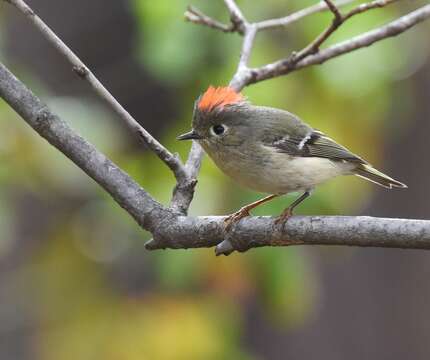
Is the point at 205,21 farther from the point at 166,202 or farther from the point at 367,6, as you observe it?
the point at 166,202

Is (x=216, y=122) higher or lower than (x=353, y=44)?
lower

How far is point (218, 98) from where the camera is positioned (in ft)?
11.2

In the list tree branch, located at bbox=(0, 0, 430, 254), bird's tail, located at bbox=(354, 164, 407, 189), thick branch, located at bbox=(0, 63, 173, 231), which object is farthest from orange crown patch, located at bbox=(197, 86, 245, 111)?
thick branch, located at bbox=(0, 63, 173, 231)

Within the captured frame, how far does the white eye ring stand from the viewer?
3543 millimetres

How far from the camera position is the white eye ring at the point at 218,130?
354 cm

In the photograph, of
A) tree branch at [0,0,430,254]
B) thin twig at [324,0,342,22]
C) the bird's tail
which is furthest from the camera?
the bird's tail

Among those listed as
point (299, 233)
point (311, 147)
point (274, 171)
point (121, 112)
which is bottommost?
point (299, 233)

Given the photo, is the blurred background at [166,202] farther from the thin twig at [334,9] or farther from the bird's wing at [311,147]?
the thin twig at [334,9]

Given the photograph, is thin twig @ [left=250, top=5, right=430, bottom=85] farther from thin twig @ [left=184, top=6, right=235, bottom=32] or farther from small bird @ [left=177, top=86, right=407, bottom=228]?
thin twig @ [left=184, top=6, right=235, bottom=32]

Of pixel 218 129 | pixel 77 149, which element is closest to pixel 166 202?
pixel 218 129

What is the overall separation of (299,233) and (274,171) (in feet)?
2.99

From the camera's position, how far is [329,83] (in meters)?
4.27

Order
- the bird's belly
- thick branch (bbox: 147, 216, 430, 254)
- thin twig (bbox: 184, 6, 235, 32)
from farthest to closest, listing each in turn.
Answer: thin twig (bbox: 184, 6, 235, 32) < the bird's belly < thick branch (bbox: 147, 216, 430, 254)

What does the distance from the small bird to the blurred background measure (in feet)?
1.01
